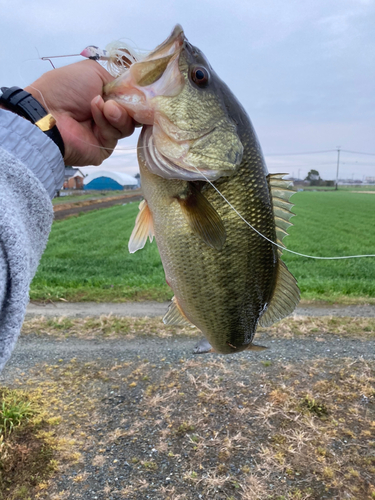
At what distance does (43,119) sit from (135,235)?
0.75 m

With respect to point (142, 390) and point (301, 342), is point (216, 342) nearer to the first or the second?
point (142, 390)

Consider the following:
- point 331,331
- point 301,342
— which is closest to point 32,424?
point 301,342

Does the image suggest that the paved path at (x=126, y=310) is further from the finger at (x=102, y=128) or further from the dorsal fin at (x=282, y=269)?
the finger at (x=102, y=128)

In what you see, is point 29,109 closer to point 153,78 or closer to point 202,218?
point 153,78

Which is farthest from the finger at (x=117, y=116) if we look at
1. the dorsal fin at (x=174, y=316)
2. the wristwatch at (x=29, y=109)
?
the dorsal fin at (x=174, y=316)

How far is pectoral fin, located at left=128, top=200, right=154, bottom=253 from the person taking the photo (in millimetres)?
2008

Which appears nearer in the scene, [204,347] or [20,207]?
[20,207]

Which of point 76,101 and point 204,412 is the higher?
point 76,101

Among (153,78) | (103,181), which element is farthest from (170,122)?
(103,181)

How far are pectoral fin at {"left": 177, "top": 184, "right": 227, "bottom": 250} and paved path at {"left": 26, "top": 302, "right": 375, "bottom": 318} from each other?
4790mm

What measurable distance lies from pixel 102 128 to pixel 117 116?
0.27 metres

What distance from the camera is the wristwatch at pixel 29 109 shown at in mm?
1757

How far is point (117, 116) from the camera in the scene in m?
1.73

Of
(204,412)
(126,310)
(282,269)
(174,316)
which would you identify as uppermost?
(282,269)
